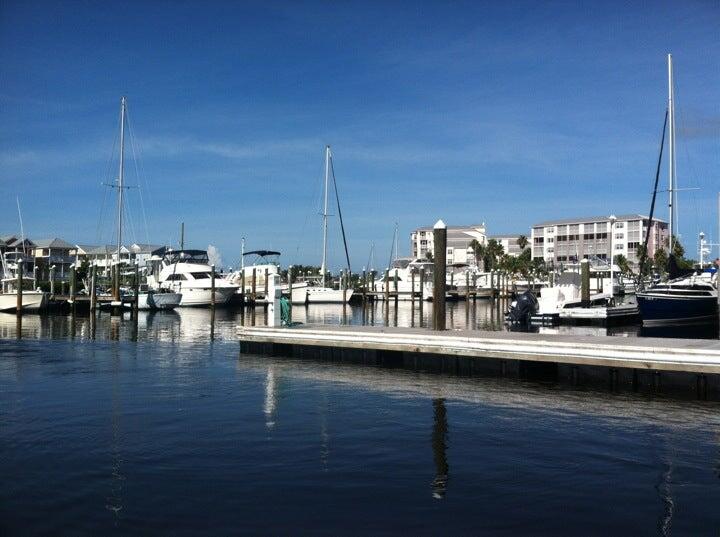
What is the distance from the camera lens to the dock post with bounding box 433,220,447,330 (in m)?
21.9

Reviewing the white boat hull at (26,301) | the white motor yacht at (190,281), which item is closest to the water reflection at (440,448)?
the white boat hull at (26,301)

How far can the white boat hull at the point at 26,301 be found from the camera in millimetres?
57688

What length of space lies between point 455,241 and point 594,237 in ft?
122

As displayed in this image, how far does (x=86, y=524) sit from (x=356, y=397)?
8868mm

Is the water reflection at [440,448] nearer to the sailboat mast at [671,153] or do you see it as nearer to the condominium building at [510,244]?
the sailboat mast at [671,153]

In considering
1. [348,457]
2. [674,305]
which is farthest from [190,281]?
[348,457]

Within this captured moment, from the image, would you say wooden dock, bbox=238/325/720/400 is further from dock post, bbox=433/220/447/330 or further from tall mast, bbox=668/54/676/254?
tall mast, bbox=668/54/676/254

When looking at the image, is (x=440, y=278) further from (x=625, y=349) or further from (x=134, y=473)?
(x=134, y=473)

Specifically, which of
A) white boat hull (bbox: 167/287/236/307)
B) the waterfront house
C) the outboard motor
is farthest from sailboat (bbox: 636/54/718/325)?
the waterfront house

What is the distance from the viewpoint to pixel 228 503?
8781mm

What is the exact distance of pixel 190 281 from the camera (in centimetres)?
7119

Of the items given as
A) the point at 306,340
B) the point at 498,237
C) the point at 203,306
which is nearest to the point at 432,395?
the point at 306,340

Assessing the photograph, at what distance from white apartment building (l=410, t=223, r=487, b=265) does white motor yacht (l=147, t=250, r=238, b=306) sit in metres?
79.1

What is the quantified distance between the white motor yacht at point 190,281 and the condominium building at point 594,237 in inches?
2875
